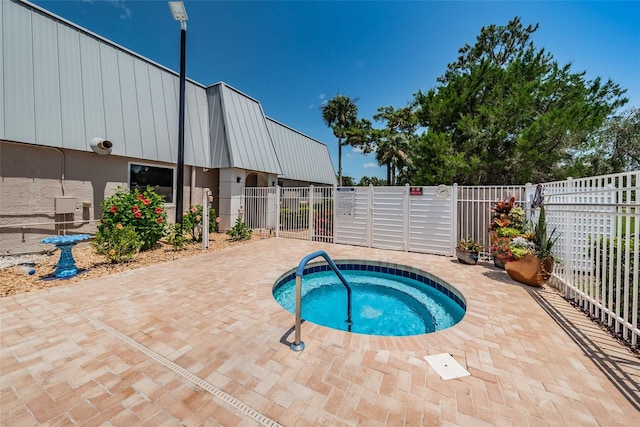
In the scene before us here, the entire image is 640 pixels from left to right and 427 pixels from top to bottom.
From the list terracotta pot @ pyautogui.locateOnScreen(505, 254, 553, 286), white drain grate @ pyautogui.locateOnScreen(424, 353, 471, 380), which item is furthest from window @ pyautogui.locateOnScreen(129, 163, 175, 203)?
terracotta pot @ pyautogui.locateOnScreen(505, 254, 553, 286)

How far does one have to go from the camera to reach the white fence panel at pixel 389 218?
25.9ft

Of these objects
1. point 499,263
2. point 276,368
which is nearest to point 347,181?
point 499,263

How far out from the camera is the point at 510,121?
988cm

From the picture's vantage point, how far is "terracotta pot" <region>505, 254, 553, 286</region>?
4750 millimetres

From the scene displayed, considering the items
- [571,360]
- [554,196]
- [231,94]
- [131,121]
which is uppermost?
[231,94]

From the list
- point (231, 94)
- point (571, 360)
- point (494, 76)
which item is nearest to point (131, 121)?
point (231, 94)

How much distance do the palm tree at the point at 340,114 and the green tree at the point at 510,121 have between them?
12341 millimetres

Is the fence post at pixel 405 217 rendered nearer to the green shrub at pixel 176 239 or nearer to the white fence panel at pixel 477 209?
the white fence panel at pixel 477 209

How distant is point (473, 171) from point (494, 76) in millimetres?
4664

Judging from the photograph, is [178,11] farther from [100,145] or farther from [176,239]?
[176,239]

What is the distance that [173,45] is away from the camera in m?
9.12

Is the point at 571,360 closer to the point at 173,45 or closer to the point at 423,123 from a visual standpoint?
the point at 423,123

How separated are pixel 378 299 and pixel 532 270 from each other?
316cm

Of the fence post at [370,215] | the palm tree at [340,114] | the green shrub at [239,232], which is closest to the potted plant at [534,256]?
the fence post at [370,215]
